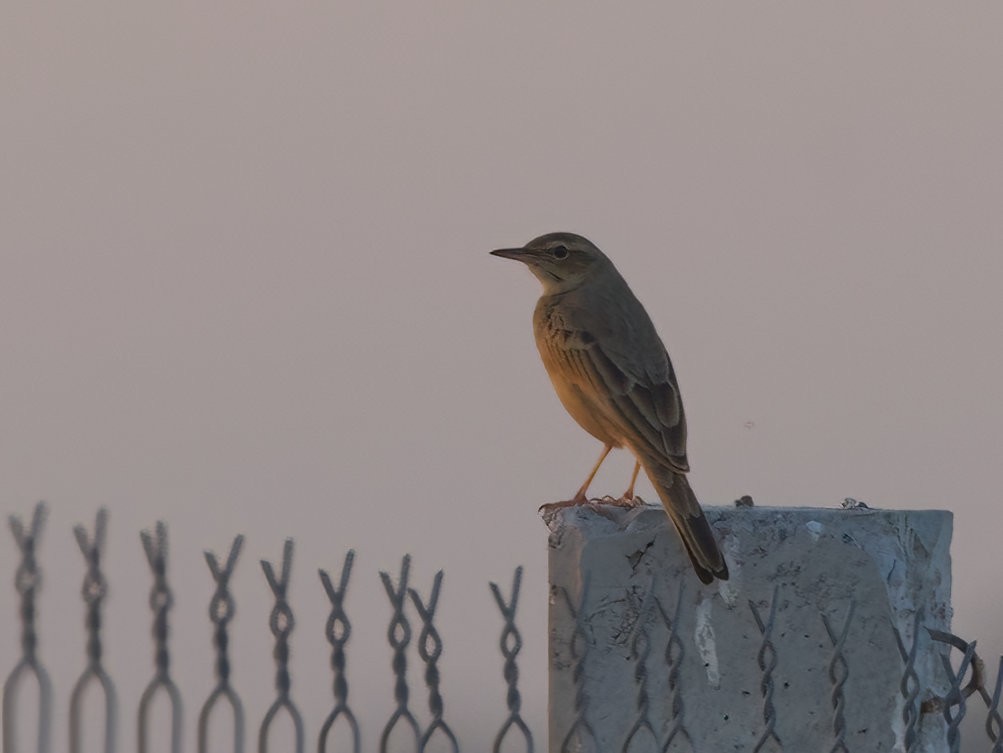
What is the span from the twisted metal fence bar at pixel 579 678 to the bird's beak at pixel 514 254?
3656 mm

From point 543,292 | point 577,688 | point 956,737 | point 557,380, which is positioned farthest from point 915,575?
point 543,292

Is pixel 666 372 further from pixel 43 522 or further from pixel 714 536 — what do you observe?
pixel 43 522

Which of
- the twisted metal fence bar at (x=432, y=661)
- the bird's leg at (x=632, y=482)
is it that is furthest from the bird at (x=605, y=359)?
the twisted metal fence bar at (x=432, y=661)

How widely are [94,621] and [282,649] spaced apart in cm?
60

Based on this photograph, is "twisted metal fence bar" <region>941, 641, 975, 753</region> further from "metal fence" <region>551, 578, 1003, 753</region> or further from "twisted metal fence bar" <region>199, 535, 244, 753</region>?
"twisted metal fence bar" <region>199, 535, 244, 753</region>

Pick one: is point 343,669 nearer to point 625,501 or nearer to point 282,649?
point 282,649

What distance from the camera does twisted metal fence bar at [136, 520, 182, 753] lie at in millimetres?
3916

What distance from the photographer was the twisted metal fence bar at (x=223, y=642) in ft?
13.3

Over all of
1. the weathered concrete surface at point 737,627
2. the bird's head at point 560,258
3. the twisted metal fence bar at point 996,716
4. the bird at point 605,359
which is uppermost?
the bird's head at point 560,258

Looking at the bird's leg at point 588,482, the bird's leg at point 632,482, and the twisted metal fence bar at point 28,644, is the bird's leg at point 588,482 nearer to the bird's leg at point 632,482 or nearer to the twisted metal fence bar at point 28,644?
the bird's leg at point 632,482

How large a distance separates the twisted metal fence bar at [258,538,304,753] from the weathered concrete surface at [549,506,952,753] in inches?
74.5

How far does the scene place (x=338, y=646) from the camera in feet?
14.5

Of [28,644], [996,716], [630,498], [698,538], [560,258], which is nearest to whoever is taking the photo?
[28,644]

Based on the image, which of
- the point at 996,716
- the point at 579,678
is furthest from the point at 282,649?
the point at 996,716
